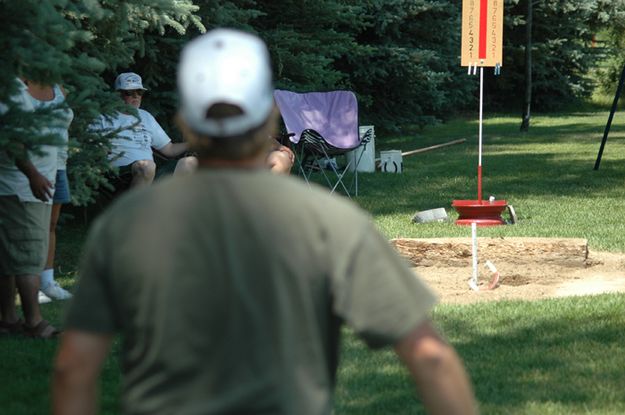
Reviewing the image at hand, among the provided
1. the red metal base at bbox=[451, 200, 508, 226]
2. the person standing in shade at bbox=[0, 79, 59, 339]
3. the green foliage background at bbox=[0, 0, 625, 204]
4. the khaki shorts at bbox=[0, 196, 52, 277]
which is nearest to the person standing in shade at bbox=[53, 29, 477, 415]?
the green foliage background at bbox=[0, 0, 625, 204]

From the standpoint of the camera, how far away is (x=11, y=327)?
6.68 m

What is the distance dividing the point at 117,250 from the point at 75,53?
686 cm

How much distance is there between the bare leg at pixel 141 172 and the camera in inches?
396

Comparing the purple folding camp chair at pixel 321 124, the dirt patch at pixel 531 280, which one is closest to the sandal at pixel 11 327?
the dirt patch at pixel 531 280

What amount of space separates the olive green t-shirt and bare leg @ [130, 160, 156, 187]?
8.04 m

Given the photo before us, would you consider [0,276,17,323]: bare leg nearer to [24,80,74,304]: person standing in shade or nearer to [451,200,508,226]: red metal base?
[24,80,74,304]: person standing in shade

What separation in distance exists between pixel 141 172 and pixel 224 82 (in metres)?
8.10

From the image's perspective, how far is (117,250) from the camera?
6.65 ft

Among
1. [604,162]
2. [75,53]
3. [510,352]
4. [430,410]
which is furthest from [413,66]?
[430,410]

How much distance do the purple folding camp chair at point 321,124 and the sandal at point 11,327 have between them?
7.66 m

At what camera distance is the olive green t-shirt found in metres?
2.00

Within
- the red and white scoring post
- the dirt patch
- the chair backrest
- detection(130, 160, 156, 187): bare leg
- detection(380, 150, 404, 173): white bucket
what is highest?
the red and white scoring post

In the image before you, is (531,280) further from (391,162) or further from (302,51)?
(391,162)

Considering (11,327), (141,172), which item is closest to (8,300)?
(11,327)
